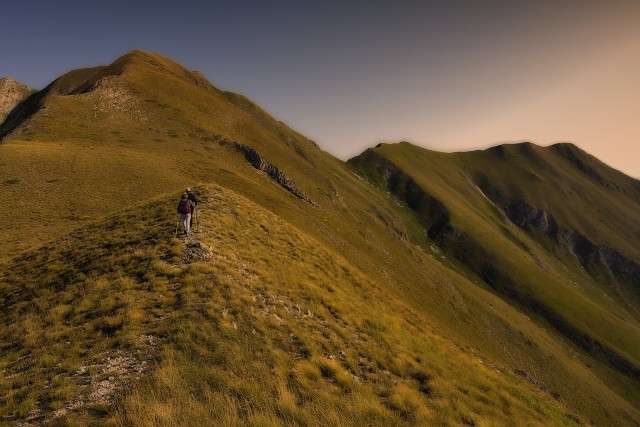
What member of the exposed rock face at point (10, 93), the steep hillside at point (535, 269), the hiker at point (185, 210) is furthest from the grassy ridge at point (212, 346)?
the exposed rock face at point (10, 93)

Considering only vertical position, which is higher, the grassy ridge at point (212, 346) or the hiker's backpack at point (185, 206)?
the hiker's backpack at point (185, 206)

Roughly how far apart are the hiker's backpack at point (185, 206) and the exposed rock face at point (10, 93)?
161m

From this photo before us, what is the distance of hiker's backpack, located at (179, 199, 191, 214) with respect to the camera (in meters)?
22.3

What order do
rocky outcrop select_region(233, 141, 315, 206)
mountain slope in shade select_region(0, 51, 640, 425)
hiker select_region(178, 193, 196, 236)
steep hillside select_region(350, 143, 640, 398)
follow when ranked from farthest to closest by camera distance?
steep hillside select_region(350, 143, 640, 398) < rocky outcrop select_region(233, 141, 315, 206) < hiker select_region(178, 193, 196, 236) < mountain slope in shade select_region(0, 51, 640, 425)

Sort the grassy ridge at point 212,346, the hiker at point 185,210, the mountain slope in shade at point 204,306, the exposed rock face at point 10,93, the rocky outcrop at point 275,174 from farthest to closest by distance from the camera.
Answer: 1. the exposed rock face at point 10,93
2. the rocky outcrop at point 275,174
3. the hiker at point 185,210
4. the mountain slope in shade at point 204,306
5. the grassy ridge at point 212,346

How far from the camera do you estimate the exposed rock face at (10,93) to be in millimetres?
142387

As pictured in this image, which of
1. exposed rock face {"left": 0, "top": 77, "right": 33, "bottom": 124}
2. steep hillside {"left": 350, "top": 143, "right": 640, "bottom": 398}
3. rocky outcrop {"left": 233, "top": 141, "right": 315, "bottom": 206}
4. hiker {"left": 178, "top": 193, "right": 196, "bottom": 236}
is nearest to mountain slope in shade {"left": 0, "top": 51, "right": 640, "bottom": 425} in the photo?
rocky outcrop {"left": 233, "top": 141, "right": 315, "bottom": 206}

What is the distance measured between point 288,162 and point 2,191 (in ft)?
174

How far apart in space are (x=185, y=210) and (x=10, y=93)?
187 metres

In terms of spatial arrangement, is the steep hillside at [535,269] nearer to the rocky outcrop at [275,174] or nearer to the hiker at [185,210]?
the rocky outcrop at [275,174]

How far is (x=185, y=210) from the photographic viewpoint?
74.5ft

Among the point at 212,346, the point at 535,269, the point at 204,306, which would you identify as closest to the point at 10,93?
the point at 204,306

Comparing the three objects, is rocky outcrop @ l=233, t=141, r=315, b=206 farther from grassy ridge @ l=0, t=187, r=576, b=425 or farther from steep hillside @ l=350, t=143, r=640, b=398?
steep hillside @ l=350, t=143, r=640, b=398

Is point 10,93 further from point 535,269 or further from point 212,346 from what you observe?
point 535,269
